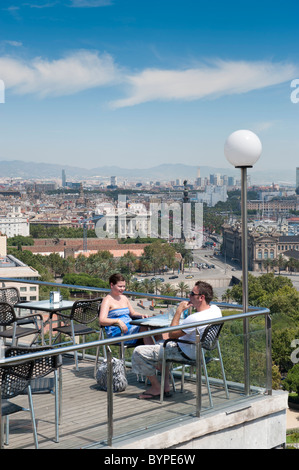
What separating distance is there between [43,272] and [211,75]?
91.1 meters

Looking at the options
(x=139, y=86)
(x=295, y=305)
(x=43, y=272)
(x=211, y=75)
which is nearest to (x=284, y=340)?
(x=295, y=305)

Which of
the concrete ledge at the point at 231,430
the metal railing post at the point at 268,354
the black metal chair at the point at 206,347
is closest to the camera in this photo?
the concrete ledge at the point at 231,430

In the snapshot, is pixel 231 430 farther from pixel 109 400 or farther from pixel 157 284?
pixel 157 284

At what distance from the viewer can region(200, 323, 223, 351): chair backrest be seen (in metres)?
4.20

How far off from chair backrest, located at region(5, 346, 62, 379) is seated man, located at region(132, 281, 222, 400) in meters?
0.92

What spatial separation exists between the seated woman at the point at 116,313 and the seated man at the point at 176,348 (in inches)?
24.7

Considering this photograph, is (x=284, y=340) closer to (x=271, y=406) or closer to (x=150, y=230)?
(x=271, y=406)

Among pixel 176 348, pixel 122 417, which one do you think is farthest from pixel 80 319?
pixel 122 417

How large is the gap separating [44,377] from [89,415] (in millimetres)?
373

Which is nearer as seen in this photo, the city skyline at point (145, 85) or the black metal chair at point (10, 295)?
the black metal chair at point (10, 295)

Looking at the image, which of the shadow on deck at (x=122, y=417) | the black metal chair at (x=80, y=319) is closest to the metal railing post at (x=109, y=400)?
the shadow on deck at (x=122, y=417)

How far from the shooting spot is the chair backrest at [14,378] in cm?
326

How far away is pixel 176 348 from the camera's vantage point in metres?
4.29

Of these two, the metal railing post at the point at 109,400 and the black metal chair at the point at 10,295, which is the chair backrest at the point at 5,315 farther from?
the metal railing post at the point at 109,400
